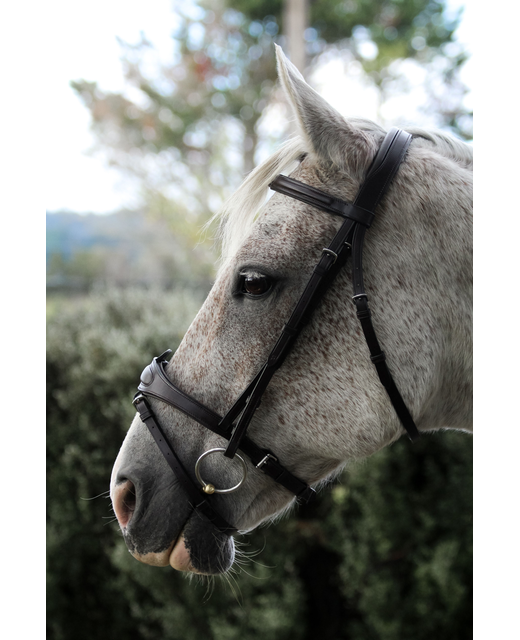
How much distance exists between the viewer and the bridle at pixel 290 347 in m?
1.35

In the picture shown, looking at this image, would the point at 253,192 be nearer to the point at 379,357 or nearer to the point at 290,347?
the point at 290,347

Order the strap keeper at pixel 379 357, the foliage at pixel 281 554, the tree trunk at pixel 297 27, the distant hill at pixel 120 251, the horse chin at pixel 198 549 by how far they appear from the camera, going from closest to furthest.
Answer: the strap keeper at pixel 379 357 → the horse chin at pixel 198 549 → the foliage at pixel 281 554 → the tree trunk at pixel 297 27 → the distant hill at pixel 120 251

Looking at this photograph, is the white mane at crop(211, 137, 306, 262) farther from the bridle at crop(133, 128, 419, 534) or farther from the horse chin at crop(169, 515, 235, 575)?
the horse chin at crop(169, 515, 235, 575)

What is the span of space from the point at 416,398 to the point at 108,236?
59.7ft

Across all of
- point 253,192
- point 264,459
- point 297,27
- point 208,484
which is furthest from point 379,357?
point 297,27

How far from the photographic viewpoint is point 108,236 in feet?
58.9

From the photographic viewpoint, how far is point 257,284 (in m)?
1.41

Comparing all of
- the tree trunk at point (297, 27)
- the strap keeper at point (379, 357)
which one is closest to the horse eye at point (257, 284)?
the strap keeper at point (379, 357)

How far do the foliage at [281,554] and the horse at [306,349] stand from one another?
1.35m

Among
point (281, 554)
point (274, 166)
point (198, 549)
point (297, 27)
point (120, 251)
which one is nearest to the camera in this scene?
point (198, 549)

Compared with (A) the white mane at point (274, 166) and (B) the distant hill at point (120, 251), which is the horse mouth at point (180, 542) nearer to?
(A) the white mane at point (274, 166)

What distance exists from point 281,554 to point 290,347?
246 cm

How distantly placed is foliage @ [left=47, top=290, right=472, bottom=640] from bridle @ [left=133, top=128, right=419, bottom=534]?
1400 millimetres
